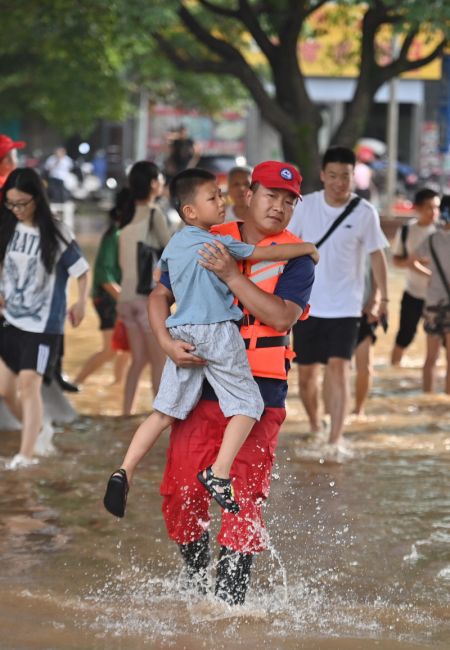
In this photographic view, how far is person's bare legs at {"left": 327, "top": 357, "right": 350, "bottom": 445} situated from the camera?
9375 millimetres

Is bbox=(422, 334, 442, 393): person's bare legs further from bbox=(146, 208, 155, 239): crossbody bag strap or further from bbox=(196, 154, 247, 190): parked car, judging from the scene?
bbox=(196, 154, 247, 190): parked car

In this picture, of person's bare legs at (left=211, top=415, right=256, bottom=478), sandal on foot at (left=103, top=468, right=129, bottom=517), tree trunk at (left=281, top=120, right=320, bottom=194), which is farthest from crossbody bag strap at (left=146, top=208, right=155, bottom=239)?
tree trunk at (left=281, top=120, right=320, bottom=194)

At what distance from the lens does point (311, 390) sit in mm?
9969

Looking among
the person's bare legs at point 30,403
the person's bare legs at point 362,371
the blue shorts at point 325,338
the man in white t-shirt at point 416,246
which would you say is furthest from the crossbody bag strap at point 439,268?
the person's bare legs at point 30,403

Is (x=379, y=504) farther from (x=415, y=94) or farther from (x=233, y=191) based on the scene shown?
(x=415, y=94)

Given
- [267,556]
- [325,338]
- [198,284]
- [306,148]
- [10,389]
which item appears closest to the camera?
[198,284]

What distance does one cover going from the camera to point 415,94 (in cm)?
5350

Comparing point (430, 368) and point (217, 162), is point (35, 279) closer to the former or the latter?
point (430, 368)

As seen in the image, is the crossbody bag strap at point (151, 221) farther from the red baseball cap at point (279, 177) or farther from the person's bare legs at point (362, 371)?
the red baseball cap at point (279, 177)

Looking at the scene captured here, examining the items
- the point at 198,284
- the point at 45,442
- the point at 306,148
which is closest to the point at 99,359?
the point at 45,442

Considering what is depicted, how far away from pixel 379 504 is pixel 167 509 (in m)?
2.53

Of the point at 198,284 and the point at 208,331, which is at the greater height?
the point at 198,284

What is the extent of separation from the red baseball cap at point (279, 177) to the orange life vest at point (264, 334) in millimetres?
214

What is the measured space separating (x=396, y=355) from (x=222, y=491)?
8.42 metres
